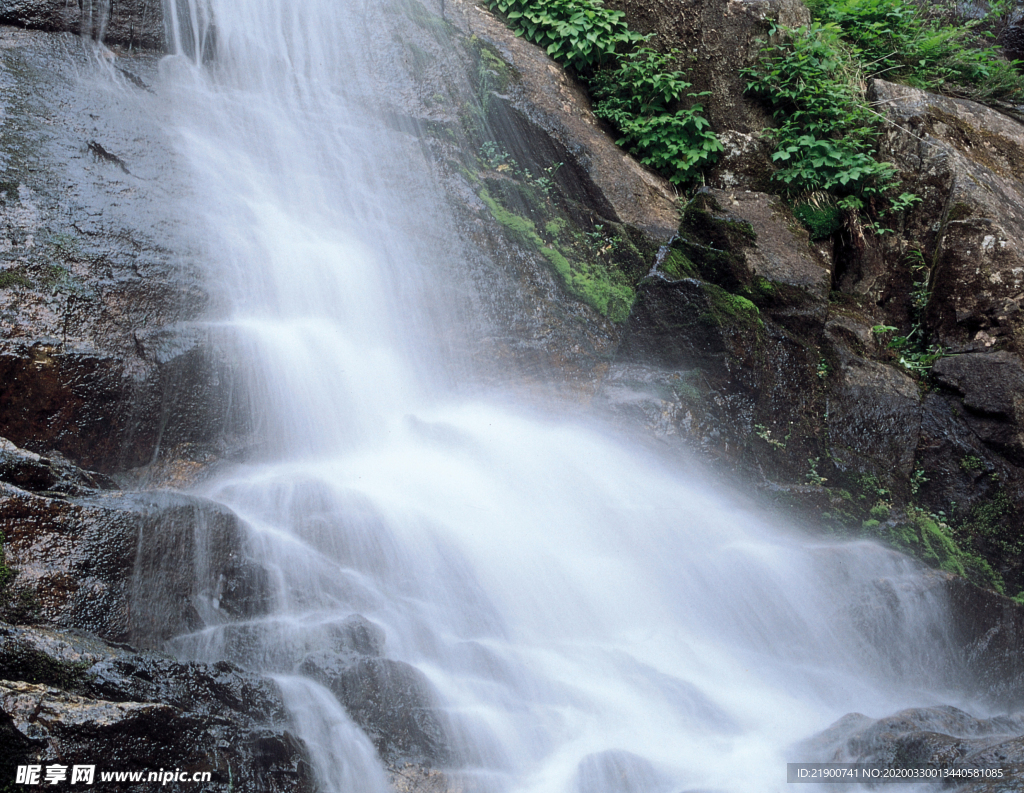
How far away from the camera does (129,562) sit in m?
3.33

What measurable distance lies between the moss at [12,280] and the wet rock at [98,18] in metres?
3.37

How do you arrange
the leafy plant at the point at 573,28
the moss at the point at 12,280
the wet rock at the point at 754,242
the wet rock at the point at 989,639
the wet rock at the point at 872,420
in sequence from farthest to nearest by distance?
the leafy plant at the point at 573,28 → the wet rock at the point at 754,242 → the wet rock at the point at 872,420 → the wet rock at the point at 989,639 → the moss at the point at 12,280

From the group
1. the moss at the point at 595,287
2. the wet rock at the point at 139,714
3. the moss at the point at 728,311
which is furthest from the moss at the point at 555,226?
the wet rock at the point at 139,714

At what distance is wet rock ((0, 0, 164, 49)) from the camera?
19.6 ft

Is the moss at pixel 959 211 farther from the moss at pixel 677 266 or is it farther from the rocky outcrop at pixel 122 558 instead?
the rocky outcrop at pixel 122 558

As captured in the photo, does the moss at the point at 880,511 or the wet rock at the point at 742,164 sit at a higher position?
the wet rock at the point at 742,164

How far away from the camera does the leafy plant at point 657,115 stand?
7.61m

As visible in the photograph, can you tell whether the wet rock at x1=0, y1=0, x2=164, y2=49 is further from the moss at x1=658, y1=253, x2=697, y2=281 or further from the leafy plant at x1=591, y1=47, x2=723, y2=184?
the moss at x1=658, y1=253, x2=697, y2=281

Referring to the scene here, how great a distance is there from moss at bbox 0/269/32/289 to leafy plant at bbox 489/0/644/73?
639 cm

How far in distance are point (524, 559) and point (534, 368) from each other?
2.08 meters

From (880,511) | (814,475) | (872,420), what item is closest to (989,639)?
(880,511)

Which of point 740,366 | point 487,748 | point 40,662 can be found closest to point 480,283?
point 740,366

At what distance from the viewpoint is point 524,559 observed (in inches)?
184

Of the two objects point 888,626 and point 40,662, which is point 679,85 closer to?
point 888,626
